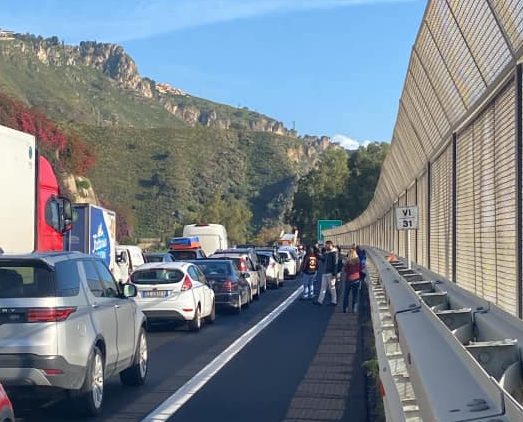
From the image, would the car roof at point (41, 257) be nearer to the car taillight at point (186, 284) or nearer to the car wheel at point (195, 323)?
the car wheel at point (195, 323)

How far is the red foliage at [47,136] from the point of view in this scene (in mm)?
40906

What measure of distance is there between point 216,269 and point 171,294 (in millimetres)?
5793

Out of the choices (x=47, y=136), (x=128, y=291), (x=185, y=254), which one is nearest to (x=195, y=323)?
(x=128, y=291)

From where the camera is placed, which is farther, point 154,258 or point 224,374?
point 154,258

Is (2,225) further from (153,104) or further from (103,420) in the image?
(153,104)

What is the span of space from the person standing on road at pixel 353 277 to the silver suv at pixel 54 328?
14221 mm

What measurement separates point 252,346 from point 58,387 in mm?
7922

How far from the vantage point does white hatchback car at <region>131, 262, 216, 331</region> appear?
20938mm

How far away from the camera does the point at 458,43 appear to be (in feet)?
34.5

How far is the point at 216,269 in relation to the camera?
88.3 feet

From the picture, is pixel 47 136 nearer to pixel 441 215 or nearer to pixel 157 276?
pixel 157 276

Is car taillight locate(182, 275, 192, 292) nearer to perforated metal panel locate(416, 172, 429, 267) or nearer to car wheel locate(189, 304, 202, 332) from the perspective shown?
car wheel locate(189, 304, 202, 332)

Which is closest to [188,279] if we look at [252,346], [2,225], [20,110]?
[252,346]

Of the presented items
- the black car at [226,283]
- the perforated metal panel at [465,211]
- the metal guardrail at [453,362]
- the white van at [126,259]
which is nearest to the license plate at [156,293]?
the black car at [226,283]
